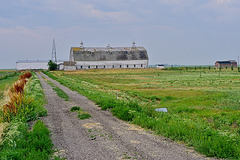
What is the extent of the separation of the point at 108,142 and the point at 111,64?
86.5 meters

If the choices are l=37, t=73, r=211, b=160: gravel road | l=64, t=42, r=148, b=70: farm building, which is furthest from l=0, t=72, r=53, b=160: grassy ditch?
l=64, t=42, r=148, b=70: farm building

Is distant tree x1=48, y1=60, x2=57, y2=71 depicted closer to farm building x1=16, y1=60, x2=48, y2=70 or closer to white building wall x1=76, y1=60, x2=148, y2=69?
white building wall x1=76, y1=60, x2=148, y2=69

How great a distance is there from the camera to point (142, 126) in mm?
9852

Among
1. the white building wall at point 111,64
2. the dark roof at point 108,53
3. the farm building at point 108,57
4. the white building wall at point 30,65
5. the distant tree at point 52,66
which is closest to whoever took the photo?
the white building wall at point 111,64

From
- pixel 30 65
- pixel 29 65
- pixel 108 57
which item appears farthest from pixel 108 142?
pixel 30 65

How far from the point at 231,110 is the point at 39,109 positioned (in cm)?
1077

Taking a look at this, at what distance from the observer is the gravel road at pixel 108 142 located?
679 cm

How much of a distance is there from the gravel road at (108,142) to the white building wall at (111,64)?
3135 inches

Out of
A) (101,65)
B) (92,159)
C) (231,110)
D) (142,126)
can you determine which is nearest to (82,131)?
(142,126)

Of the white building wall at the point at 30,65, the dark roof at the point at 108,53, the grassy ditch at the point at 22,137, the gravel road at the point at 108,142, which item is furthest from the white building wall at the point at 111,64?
the gravel road at the point at 108,142

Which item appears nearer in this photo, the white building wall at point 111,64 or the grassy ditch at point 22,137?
the grassy ditch at point 22,137

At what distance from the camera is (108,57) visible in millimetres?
94188

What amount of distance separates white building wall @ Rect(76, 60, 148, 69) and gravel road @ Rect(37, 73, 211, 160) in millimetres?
79625

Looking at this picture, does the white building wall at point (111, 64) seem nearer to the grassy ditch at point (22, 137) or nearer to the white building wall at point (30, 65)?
the white building wall at point (30, 65)
